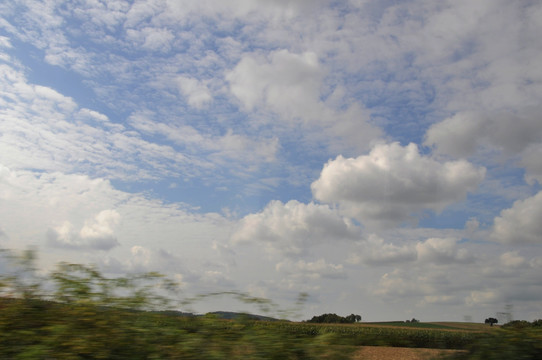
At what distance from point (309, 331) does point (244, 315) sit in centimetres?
103

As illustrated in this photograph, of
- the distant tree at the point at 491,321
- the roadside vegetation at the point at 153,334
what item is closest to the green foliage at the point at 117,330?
the roadside vegetation at the point at 153,334

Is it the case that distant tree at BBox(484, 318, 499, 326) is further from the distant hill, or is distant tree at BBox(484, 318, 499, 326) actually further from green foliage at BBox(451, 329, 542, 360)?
the distant hill

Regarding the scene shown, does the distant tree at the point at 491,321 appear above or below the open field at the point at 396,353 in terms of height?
above

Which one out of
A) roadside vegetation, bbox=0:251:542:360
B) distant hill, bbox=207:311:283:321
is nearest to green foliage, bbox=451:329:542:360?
roadside vegetation, bbox=0:251:542:360

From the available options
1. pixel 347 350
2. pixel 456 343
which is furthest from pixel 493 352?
pixel 347 350

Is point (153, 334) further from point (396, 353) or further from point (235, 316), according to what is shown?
point (396, 353)

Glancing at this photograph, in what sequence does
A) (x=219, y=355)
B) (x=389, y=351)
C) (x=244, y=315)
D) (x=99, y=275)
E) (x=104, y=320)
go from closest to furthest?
(x=219, y=355) < (x=104, y=320) < (x=244, y=315) < (x=99, y=275) < (x=389, y=351)

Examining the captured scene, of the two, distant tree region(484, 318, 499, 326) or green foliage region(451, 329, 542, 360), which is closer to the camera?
green foliage region(451, 329, 542, 360)

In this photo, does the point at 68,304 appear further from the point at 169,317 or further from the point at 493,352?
the point at 493,352

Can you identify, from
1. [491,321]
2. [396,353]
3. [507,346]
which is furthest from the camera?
[396,353]

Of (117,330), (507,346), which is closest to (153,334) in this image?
(117,330)

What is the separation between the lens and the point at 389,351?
8.34 m

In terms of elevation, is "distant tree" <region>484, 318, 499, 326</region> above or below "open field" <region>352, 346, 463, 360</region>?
above

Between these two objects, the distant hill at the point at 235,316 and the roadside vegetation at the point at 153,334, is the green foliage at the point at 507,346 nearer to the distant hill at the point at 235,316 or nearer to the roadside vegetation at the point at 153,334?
the roadside vegetation at the point at 153,334
